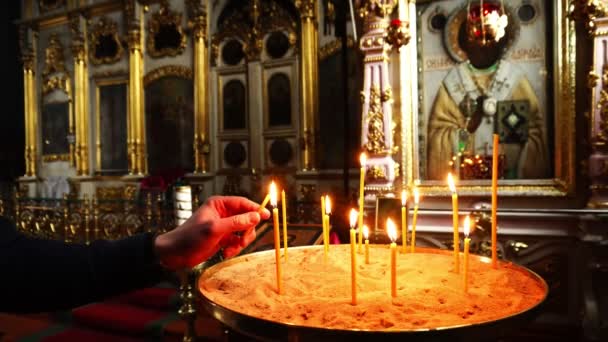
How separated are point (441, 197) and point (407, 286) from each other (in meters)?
3.35

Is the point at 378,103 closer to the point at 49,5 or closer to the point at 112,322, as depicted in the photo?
the point at 112,322

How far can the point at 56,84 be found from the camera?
9.25 meters

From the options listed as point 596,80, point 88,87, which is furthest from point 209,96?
point 596,80

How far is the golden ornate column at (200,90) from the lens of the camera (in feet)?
24.6

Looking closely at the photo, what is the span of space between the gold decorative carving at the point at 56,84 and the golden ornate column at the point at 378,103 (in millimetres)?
6987

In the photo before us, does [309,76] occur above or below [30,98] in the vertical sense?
below

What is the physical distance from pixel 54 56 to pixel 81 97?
1282 millimetres

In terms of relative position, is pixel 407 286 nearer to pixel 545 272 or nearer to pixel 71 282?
pixel 71 282

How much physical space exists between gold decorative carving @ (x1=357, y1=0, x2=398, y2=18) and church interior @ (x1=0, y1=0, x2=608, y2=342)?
0.05 ft

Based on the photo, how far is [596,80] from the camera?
12.7 feet

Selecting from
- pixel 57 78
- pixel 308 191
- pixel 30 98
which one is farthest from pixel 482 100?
pixel 30 98

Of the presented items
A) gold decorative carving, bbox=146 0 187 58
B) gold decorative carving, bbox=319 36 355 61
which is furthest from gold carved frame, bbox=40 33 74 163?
gold decorative carving, bbox=319 36 355 61

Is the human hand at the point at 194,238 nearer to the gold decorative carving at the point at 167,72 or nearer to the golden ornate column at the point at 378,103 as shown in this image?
the golden ornate column at the point at 378,103

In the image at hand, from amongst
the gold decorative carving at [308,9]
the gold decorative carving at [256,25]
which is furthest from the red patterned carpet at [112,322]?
the gold decorative carving at [308,9]
